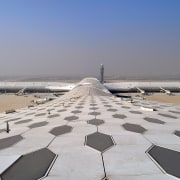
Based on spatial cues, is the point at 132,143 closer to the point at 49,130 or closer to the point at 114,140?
the point at 114,140

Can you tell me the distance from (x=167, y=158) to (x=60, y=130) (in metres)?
2.69

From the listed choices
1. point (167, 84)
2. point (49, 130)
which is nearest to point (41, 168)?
point (49, 130)

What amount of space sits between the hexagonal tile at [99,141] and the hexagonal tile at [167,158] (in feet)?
2.67

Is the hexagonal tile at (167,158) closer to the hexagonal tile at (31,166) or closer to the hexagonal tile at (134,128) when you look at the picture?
the hexagonal tile at (134,128)

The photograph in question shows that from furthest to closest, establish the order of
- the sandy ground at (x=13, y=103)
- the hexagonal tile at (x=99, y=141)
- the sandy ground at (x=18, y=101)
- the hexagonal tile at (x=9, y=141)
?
the sandy ground at (x=18, y=101) → the sandy ground at (x=13, y=103) → the hexagonal tile at (x=9, y=141) → the hexagonal tile at (x=99, y=141)

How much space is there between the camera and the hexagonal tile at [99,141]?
340 cm

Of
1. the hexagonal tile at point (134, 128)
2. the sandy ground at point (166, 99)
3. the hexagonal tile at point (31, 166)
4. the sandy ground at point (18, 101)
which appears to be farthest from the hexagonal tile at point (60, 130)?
the sandy ground at point (166, 99)

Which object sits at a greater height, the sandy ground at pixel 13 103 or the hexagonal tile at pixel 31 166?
the hexagonal tile at pixel 31 166

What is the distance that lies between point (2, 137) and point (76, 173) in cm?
271

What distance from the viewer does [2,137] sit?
435cm

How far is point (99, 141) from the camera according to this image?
12.2 ft

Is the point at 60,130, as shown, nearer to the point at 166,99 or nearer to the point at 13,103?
the point at 13,103

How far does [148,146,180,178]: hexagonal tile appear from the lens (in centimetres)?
255

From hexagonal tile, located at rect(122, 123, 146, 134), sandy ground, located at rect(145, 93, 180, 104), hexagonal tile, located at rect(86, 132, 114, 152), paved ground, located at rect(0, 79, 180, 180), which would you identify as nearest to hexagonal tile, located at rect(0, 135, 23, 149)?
paved ground, located at rect(0, 79, 180, 180)
